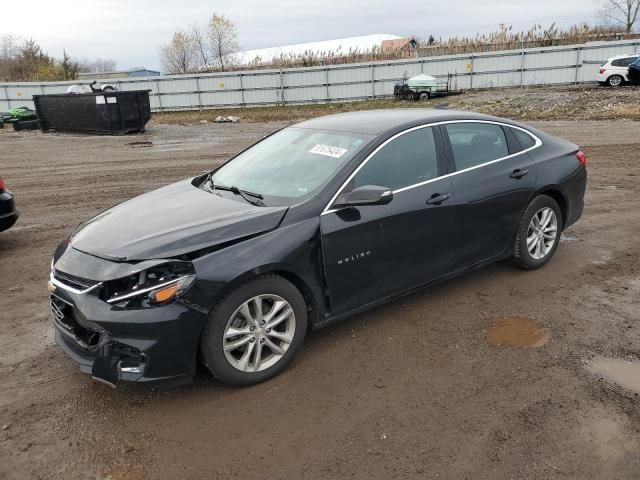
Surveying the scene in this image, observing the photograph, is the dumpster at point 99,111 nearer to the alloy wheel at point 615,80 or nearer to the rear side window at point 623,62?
the rear side window at point 623,62

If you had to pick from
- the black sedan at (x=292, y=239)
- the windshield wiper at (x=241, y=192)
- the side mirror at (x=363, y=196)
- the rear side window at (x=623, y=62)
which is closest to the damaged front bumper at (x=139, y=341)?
the black sedan at (x=292, y=239)

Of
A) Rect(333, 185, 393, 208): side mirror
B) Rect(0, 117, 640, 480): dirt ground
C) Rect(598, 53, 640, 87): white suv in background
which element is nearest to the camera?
Rect(0, 117, 640, 480): dirt ground

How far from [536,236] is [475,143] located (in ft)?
3.82

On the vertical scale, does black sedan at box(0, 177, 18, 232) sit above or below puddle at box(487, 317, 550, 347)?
above

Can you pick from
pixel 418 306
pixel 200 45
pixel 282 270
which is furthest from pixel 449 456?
pixel 200 45

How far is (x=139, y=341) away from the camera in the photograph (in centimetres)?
303

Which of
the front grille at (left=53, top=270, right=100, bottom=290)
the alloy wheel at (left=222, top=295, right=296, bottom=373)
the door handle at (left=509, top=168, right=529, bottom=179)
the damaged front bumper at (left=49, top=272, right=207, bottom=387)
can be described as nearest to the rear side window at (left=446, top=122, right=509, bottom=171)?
the door handle at (left=509, top=168, right=529, bottom=179)

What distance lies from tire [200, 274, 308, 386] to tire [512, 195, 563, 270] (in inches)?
96.3

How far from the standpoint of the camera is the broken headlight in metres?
3.05

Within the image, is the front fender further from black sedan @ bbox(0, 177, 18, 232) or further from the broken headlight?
black sedan @ bbox(0, 177, 18, 232)

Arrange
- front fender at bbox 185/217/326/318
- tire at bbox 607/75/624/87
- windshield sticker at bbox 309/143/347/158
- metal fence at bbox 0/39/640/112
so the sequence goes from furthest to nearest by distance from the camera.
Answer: metal fence at bbox 0/39/640/112 < tire at bbox 607/75/624/87 < windshield sticker at bbox 309/143/347/158 < front fender at bbox 185/217/326/318

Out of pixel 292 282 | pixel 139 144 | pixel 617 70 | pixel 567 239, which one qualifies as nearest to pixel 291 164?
pixel 292 282

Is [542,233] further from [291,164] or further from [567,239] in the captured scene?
[291,164]

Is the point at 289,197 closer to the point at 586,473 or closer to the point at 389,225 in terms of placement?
the point at 389,225
